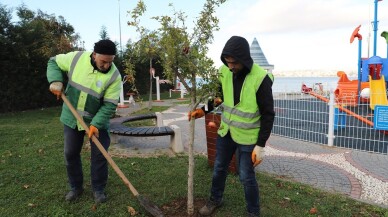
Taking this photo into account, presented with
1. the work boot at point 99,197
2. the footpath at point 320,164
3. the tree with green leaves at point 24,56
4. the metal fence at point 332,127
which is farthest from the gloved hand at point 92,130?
the tree with green leaves at point 24,56

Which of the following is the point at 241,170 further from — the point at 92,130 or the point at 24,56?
the point at 24,56

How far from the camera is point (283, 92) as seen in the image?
Result: 8.07 m

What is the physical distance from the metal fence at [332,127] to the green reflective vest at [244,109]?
3.99m

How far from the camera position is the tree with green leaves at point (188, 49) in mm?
2623

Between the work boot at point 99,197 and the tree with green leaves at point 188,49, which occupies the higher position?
the tree with green leaves at point 188,49

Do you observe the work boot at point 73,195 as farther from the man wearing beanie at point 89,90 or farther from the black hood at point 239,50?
the black hood at point 239,50

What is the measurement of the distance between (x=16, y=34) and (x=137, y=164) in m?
9.67

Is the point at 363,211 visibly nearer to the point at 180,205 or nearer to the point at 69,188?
the point at 180,205

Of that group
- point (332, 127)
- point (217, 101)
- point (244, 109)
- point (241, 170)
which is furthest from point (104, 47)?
point (332, 127)

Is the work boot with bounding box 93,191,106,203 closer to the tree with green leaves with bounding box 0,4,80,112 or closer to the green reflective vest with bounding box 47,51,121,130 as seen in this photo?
the green reflective vest with bounding box 47,51,121,130

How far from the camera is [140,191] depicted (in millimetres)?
3764

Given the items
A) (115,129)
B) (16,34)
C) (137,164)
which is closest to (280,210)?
(137,164)

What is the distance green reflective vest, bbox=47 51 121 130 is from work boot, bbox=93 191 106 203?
0.79 meters

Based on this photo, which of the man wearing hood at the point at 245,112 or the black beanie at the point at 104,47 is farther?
the black beanie at the point at 104,47
